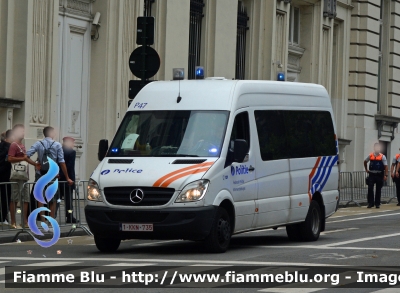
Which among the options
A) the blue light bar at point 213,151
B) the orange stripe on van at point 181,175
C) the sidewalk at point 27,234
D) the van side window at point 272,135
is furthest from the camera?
the sidewalk at point 27,234

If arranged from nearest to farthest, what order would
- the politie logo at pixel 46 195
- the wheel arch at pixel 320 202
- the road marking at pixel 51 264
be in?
the road marking at pixel 51 264
the politie logo at pixel 46 195
the wheel arch at pixel 320 202

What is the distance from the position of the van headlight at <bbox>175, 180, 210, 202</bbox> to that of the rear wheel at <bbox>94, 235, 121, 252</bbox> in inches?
53.0

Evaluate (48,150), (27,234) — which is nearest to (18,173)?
(48,150)

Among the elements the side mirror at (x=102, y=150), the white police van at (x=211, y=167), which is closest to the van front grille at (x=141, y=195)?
the white police van at (x=211, y=167)

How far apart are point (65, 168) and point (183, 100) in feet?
13.8

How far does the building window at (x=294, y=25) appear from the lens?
35.3 m

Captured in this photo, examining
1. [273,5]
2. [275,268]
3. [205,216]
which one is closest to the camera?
[275,268]

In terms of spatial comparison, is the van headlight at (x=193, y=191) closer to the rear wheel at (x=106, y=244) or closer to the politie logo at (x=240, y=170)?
the politie logo at (x=240, y=170)

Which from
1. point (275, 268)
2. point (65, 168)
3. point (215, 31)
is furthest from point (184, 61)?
point (275, 268)

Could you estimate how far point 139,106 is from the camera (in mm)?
14516

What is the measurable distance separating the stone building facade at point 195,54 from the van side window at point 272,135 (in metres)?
8.14

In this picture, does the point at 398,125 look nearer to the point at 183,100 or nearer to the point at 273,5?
the point at 273,5

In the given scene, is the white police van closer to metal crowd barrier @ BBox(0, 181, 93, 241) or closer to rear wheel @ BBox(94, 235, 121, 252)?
rear wheel @ BBox(94, 235, 121, 252)

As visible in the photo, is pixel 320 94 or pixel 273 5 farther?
pixel 273 5
